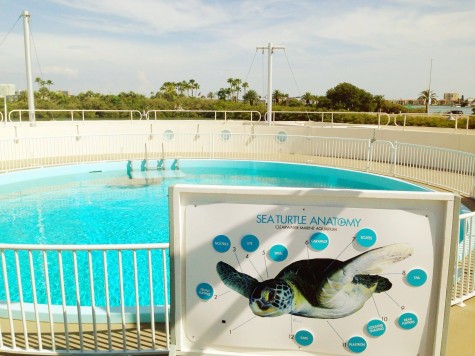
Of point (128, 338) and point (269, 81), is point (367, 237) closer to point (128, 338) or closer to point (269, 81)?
point (128, 338)

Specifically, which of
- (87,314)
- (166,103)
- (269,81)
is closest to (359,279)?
(87,314)

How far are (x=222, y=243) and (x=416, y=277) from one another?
3.95ft

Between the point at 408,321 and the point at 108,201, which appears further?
the point at 108,201

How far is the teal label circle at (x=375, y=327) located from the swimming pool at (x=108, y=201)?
3606 mm

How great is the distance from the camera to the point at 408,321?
8.38 ft

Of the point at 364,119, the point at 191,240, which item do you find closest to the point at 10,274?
the point at 191,240

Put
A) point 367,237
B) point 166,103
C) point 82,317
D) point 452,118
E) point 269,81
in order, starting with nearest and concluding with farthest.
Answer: point 367,237 → point 82,317 → point 452,118 → point 269,81 → point 166,103

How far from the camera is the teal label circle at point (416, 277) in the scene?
2506 millimetres

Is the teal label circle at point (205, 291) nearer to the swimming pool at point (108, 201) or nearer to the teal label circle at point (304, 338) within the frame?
the teal label circle at point (304, 338)

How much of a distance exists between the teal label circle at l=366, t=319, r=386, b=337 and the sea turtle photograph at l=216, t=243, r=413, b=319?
4.9 inches

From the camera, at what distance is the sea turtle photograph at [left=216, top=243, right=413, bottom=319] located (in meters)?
2.52

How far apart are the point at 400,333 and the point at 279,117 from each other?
25811 millimetres

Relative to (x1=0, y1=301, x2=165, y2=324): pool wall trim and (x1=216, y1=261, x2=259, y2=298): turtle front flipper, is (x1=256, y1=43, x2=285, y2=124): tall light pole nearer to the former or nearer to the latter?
(x1=0, y1=301, x2=165, y2=324): pool wall trim


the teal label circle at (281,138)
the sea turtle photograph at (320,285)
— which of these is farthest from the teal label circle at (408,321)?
the teal label circle at (281,138)
